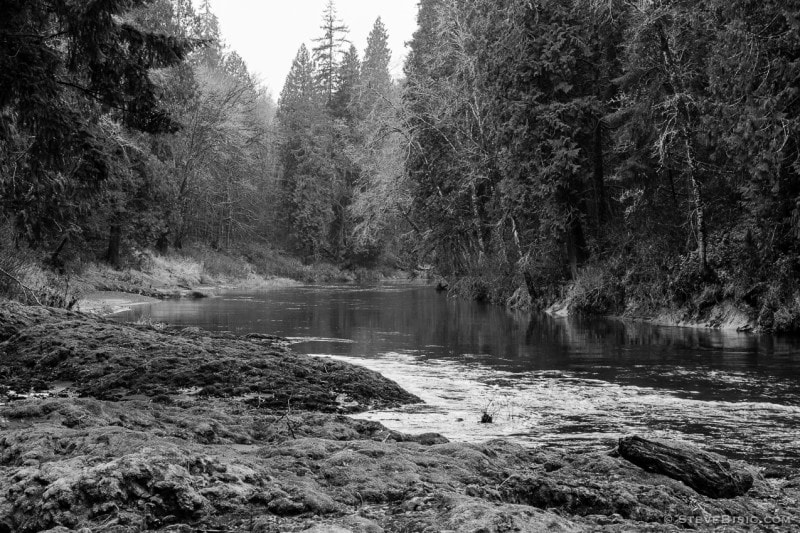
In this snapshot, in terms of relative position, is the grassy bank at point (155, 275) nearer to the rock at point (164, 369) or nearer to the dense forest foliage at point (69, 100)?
the dense forest foliage at point (69, 100)

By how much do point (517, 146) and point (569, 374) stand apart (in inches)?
602

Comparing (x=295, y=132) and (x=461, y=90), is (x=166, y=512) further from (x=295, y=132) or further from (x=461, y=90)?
(x=295, y=132)

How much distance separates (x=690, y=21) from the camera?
62.3 feet

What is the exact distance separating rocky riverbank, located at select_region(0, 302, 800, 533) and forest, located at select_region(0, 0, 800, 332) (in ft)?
21.0

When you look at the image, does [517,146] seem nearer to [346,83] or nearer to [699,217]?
[699,217]

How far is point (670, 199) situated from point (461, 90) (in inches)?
503

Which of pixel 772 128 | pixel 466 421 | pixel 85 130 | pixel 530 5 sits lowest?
pixel 466 421

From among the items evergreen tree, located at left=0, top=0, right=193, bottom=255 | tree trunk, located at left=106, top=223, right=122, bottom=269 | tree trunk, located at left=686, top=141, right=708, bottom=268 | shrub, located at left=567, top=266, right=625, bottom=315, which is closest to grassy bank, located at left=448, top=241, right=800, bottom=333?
shrub, located at left=567, top=266, right=625, bottom=315

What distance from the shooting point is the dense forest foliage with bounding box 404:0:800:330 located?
16.3 m

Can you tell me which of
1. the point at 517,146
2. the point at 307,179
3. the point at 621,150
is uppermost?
the point at 307,179

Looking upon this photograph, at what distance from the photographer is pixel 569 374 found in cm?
1166

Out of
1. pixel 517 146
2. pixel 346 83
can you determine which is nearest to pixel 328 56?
pixel 346 83

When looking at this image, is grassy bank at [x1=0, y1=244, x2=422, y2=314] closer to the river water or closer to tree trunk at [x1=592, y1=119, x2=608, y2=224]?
the river water

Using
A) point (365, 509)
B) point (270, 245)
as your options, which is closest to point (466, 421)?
point (365, 509)
